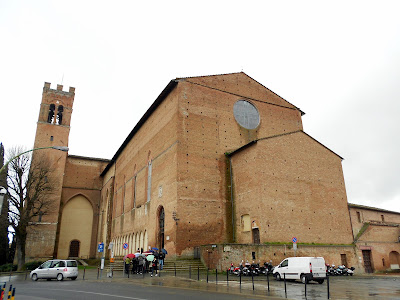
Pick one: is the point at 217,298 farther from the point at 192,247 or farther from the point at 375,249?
the point at 375,249

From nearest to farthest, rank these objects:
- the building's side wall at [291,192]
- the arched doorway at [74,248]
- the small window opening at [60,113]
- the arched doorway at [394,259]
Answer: the building's side wall at [291,192], the arched doorway at [394,259], the arched doorway at [74,248], the small window opening at [60,113]

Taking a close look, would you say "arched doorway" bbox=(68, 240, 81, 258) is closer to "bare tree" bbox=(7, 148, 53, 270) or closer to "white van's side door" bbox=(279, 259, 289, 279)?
"bare tree" bbox=(7, 148, 53, 270)

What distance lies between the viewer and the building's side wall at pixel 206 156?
24.1 meters

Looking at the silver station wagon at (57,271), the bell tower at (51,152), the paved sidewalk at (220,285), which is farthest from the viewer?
the bell tower at (51,152)

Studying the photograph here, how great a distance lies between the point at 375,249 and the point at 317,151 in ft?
28.9

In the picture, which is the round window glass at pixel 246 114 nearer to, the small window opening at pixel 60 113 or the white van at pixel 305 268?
the white van at pixel 305 268

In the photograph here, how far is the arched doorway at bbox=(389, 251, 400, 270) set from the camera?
25.2 meters

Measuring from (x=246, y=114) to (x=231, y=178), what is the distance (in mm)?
7058

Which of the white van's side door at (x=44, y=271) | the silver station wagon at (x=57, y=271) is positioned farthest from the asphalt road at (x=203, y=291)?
the white van's side door at (x=44, y=271)

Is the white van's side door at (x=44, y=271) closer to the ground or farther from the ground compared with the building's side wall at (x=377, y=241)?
closer to the ground

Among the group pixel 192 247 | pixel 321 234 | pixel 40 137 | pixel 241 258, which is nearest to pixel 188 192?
pixel 192 247

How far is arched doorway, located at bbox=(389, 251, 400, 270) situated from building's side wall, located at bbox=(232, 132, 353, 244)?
11.7ft

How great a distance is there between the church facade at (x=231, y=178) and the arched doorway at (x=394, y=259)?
138 inches

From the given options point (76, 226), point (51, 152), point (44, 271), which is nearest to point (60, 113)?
point (51, 152)
